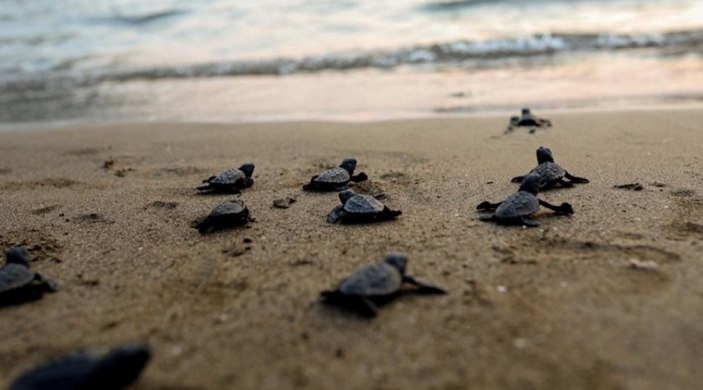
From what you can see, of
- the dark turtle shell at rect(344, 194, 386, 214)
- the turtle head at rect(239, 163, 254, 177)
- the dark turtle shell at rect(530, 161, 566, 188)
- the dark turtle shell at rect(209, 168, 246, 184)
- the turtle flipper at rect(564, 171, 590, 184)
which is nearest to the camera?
the dark turtle shell at rect(344, 194, 386, 214)

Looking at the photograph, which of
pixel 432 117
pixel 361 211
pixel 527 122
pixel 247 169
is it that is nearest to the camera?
pixel 361 211

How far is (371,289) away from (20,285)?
136 cm

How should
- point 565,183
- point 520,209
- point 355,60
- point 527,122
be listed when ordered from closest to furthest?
point 520,209 → point 565,183 → point 527,122 → point 355,60

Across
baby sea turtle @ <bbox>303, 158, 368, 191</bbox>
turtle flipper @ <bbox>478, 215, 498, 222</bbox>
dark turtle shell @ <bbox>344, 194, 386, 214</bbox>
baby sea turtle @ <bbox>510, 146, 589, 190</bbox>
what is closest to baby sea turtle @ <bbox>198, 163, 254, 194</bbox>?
baby sea turtle @ <bbox>303, 158, 368, 191</bbox>

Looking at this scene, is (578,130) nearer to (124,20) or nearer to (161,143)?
(161,143)

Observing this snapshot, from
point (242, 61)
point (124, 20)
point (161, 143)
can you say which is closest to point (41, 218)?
point (161, 143)

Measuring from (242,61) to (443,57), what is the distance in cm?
308

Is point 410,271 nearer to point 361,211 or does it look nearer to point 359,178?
point 361,211

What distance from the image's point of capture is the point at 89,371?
1.64 m

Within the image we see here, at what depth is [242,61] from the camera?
9.45 metres

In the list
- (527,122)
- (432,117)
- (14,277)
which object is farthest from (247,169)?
(527,122)

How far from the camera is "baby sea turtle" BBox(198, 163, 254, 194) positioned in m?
3.68

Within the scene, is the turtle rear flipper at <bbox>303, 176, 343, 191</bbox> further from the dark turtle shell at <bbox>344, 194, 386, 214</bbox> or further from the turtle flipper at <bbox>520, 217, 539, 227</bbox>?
the turtle flipper at <bbox>520, 217, 539, 227</bbox>

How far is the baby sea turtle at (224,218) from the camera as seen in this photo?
3008mm
